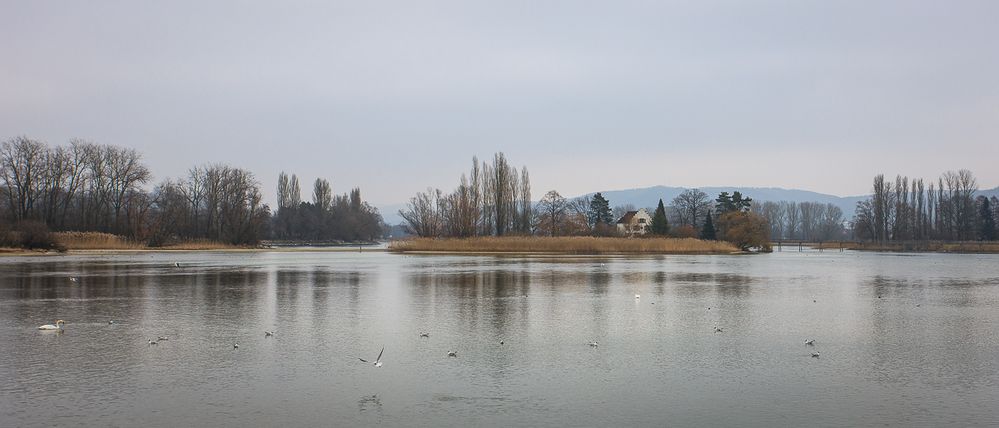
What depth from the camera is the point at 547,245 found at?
53.3 meters

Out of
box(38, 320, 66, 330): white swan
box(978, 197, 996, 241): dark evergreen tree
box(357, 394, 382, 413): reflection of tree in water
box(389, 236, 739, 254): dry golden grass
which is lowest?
box(357, 394, 382, 413): reflection of tree in water

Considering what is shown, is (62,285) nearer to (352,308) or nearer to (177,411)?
(352,308)

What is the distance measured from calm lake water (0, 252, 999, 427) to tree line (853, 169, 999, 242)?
96679 millimetres

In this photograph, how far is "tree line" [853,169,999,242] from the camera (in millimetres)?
101625

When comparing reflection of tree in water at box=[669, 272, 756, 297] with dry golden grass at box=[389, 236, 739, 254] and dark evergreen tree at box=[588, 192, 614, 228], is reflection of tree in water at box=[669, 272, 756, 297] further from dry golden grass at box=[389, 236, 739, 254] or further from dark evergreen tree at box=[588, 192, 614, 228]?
dark evergreen tree at box=[588, 192, 614, 228]

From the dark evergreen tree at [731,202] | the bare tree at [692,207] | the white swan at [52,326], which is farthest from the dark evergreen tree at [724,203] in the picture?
the white swan at [52,326]

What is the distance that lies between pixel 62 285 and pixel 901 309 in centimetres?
2235

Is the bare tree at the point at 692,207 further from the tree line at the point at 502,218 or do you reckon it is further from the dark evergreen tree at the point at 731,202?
the tree line at the point at 502,218

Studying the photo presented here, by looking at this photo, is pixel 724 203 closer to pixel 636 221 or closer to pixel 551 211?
pixel 636 221

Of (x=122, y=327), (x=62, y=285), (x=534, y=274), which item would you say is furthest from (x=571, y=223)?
(x=122, y=327)

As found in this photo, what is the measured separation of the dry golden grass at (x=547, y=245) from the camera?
53000 mm

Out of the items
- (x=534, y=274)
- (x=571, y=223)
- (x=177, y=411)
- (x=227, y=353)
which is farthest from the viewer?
(x=571, y=223)

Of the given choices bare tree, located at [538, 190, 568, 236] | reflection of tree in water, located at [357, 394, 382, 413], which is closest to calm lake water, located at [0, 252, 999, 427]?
reflection of tree in water, located at [357, 394, 382, 413]

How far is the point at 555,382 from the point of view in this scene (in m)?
7.80
